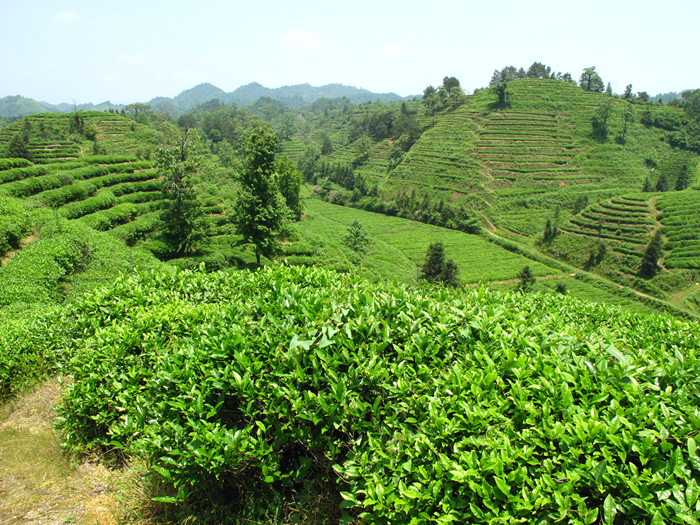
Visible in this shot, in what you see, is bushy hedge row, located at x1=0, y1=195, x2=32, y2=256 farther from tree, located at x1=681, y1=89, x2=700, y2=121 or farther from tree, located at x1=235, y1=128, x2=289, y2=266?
tree, located at x1=681, y1=89, x2=700, y2=121

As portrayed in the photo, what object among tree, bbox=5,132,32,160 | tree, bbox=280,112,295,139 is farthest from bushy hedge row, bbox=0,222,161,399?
tree, bbox=280,112,295,139

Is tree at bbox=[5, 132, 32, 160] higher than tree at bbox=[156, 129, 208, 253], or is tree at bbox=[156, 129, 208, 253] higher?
tree at bbox=[5, 132, 32, 160]

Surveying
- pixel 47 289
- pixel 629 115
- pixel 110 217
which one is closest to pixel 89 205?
pixel 110 217

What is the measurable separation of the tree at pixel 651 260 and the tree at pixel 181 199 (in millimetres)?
47607

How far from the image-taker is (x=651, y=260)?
41.5 m

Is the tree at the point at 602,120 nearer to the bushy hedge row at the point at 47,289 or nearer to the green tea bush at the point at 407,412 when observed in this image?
the bushy hedge row at the point at 47,289

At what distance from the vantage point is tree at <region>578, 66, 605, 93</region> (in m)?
86.5

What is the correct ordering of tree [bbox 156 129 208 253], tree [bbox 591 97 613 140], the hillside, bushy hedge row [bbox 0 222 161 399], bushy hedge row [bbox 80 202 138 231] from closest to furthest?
bushy hedge row [bbox 0 222 161 399]
bushy hedge row [bbox 80 202 138 231]
tree [bbox 156 129 208 253]
the hillside
tree [bbox 591 97 613 140]

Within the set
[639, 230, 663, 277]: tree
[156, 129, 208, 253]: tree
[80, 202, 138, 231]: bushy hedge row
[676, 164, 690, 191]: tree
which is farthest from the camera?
[676, 164, 690, 191]: tree

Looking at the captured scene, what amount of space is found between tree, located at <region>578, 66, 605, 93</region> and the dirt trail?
365 feet

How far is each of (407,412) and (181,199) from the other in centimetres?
2480

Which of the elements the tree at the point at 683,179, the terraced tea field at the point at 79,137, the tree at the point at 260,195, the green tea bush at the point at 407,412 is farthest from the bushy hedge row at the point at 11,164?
the tree at the point at 683,179

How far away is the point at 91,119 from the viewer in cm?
5831

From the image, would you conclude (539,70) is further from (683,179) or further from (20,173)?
(20,173)
